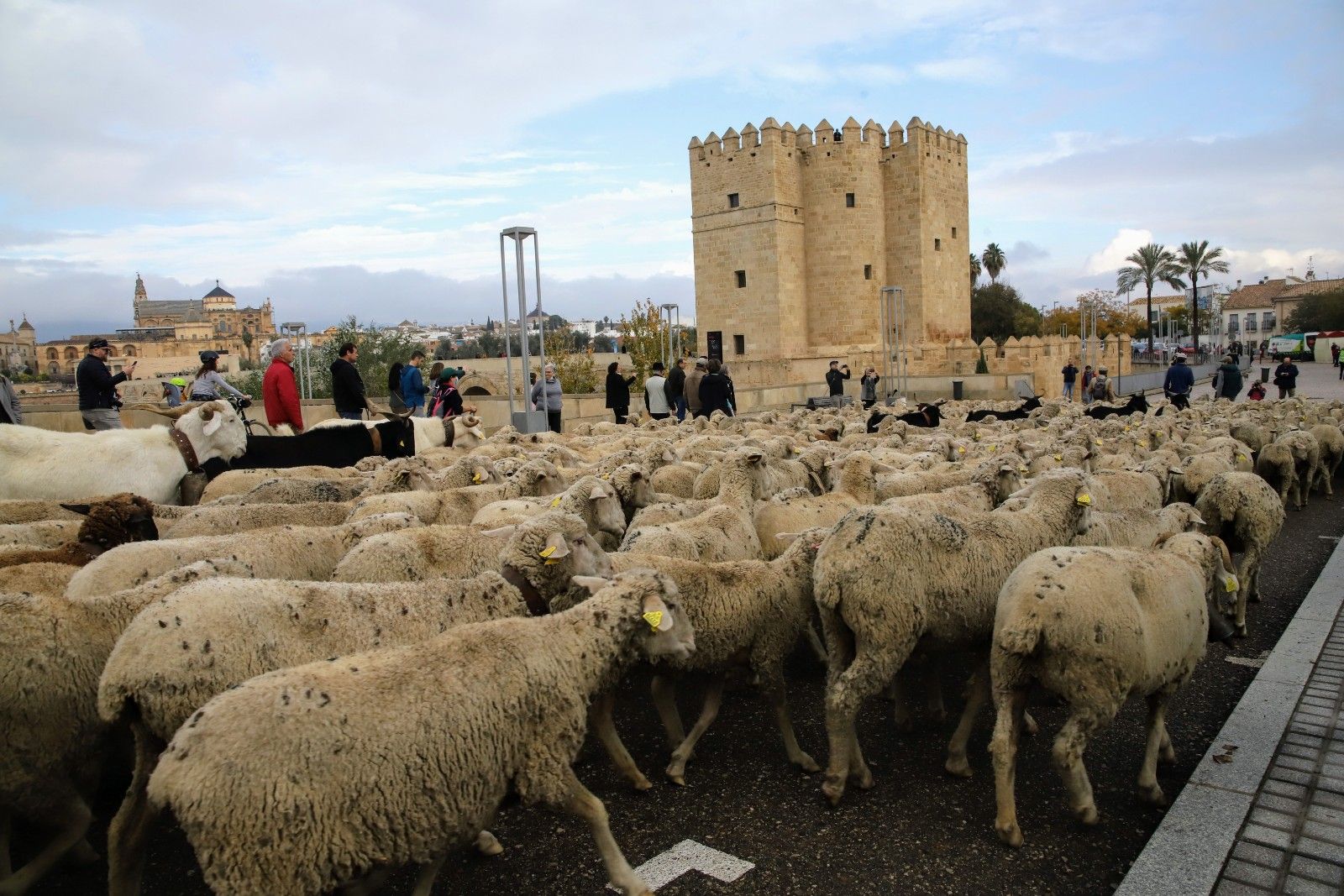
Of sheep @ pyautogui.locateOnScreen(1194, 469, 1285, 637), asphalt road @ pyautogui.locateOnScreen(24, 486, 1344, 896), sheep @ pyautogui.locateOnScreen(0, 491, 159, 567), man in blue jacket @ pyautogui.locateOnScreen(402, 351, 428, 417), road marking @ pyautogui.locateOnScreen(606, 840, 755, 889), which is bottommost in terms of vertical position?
asphalt road @ pyautogui.locateOnScreen(24, 486, 1344, 896)

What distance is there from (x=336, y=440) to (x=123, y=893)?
701cm

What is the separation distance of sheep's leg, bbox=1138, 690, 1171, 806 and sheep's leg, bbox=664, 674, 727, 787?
6.59 ft

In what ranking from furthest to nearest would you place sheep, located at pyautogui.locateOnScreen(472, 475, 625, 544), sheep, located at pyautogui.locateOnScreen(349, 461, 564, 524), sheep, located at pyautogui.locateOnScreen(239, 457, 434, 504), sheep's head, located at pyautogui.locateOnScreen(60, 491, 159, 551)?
sheep, located at pyautogui.locateOnScreen(239, 457, 434, 504)
sheep, located at pyautogui.locateOnScreen(349, 461, 564, 524)
sheep, located at pyautogui.locateOnScreen(472, 475, 625, 544)
sheep's head, located at pyautogui.locateOnScreen(60, 491, 159, 551)

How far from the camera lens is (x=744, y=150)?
46219 mm

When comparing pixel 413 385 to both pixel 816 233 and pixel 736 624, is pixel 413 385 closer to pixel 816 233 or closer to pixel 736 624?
pixel 736 624

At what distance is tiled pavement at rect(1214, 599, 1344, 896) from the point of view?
336 centimetres

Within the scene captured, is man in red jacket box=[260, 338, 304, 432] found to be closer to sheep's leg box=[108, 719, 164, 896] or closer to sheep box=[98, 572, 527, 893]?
sheep box=[98, 572, 527, 893]

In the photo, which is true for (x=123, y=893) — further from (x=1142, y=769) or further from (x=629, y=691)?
(x=1142, y=769)

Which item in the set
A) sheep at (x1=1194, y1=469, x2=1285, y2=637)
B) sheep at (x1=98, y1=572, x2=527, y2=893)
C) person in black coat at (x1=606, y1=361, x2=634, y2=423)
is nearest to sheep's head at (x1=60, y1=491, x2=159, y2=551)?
sheep at (x1=98, y1=572, x2=527, y2=893)

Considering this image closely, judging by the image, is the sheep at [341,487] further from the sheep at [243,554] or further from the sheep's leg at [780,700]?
the sheep's leg at [780,700]

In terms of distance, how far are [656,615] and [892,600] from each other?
128 cm

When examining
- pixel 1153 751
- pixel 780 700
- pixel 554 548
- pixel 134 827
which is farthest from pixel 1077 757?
pixel 134 827

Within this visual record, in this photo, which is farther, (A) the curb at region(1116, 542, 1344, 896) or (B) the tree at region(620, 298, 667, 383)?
(B) the tree at region(620, 298, 667, 383)

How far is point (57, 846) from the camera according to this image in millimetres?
3529
